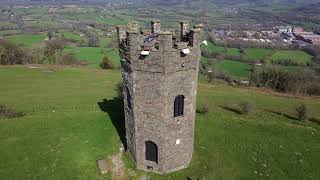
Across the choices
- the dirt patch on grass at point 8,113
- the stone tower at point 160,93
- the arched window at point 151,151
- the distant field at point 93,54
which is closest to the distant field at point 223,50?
the distant field at point 93,54

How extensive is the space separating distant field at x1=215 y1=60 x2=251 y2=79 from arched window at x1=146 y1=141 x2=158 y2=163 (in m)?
44.6

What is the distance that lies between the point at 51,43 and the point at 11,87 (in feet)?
92.1

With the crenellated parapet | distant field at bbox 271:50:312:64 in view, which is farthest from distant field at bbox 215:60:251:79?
the crenellated parapet

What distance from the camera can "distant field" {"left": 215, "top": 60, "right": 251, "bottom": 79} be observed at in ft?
206

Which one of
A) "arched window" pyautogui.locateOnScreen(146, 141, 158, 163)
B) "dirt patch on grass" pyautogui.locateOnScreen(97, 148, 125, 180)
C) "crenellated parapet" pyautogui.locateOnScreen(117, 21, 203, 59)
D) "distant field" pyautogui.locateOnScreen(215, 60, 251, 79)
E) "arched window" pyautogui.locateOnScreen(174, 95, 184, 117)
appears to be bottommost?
"distant field" pyautogui.locateOnScreen(215, 60, 251, 79)

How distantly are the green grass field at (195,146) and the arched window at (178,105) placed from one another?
4.10 meters

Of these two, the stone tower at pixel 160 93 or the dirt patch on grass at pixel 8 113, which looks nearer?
the stone tower at pixel 160 93

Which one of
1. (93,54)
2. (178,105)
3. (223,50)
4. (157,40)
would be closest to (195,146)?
(178,105)

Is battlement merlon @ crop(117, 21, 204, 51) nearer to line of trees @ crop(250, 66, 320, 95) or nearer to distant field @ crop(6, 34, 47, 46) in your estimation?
line of trees @ crop(250, 66, 320, 95)

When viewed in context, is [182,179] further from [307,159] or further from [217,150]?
[307,159]

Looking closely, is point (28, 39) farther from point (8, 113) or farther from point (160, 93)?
point (160, 93)

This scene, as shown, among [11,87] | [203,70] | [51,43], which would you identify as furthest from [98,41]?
[11,87]

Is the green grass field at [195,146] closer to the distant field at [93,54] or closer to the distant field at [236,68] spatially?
the distant field at [236,68]

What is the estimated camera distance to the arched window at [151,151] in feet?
63.0
